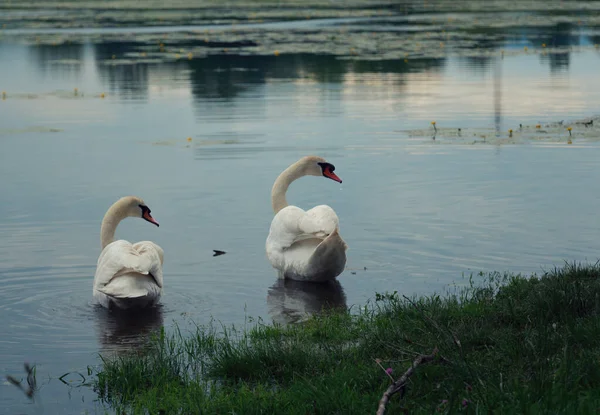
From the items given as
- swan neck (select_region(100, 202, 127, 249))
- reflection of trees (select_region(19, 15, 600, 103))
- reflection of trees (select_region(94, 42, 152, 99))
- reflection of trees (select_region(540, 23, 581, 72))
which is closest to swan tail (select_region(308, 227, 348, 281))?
swan neck (select_region(100, 202, 127, 249))

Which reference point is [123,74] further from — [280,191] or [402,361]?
[402,361]

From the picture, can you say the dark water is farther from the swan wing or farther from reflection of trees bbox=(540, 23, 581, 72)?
reflection of trees bbox=(540, 23, 581, 72)

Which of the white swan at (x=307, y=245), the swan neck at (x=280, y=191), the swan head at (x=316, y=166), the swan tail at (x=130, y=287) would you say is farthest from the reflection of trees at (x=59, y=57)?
the swan tail at (x=130, y=287)

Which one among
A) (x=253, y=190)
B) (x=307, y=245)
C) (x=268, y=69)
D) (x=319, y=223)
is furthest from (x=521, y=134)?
(x=268, y=69)

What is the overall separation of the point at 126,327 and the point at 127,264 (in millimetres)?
524

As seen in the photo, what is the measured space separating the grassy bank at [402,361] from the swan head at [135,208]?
2267 millimetres

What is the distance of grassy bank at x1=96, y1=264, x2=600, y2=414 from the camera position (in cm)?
536

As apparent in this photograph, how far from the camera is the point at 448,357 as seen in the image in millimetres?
6039

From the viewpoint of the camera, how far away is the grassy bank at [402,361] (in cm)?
536

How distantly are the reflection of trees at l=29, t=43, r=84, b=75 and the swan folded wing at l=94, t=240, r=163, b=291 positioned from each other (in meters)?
23.5

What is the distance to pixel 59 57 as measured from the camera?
121 feet

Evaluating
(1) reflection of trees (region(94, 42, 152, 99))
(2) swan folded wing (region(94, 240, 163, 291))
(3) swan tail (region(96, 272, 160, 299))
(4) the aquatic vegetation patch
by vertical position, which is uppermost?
(1) reflection of trees (region(94, 42, 152, 99))

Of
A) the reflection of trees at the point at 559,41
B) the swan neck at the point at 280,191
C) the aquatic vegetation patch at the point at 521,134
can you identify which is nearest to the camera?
the swan neck at the point at 280,191

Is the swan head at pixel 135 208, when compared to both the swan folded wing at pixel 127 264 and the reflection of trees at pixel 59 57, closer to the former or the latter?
the swan folded wing at pixel 127 264
